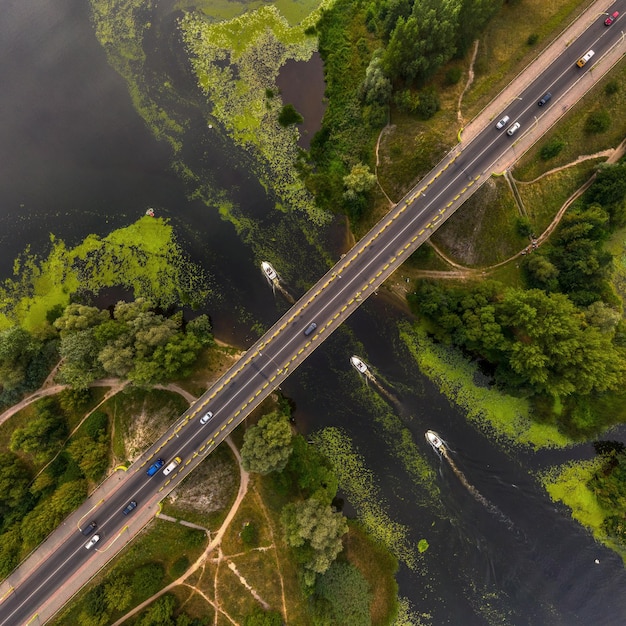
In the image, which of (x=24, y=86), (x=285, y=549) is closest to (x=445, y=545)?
(x=285, y=549)

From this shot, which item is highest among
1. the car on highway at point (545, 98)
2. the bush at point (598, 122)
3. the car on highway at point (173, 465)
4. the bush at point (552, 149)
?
the car on highway at point (545, 98)

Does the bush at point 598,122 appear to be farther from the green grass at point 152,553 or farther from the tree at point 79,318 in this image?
the green grass at point 152,553

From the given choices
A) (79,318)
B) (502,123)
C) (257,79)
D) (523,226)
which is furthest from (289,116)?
(79,318)

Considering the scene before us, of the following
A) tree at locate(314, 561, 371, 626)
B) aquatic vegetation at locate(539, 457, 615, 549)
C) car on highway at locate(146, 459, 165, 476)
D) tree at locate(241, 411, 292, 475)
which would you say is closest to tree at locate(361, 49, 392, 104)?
tree at locate(241, 411, 292, 475)

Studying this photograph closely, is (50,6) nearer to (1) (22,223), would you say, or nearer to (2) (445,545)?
(1) (22,223)

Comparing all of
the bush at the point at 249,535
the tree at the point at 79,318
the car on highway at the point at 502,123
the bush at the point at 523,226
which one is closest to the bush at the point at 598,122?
the car on highway at the point at 502,123

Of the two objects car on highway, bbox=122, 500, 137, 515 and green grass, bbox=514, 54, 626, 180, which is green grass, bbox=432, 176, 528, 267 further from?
car on highway, bbox=122, 500, 137, 515
